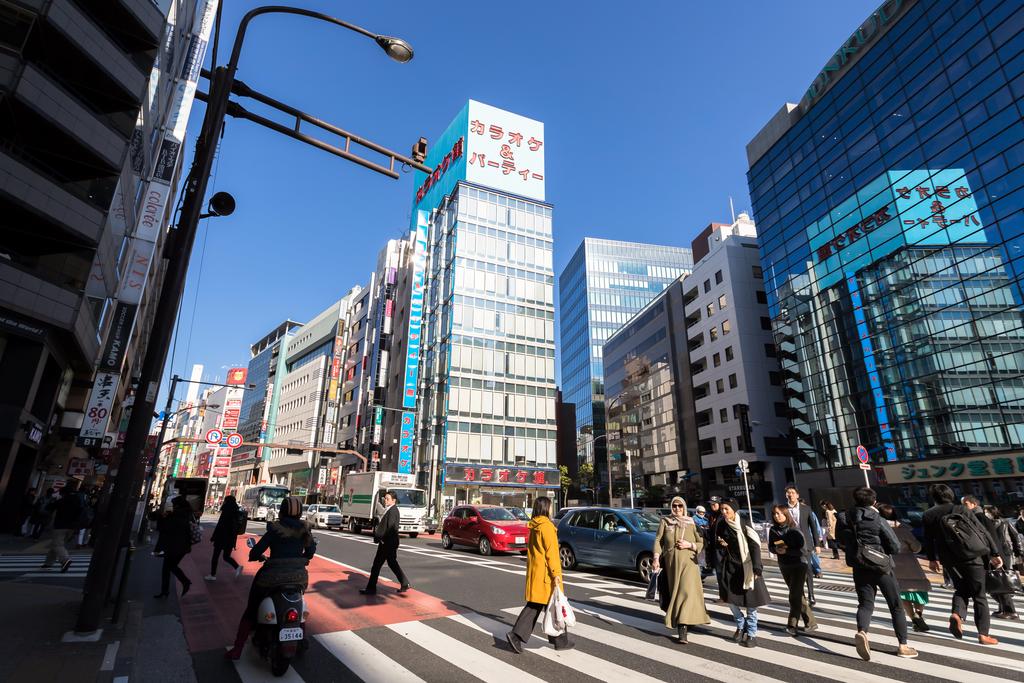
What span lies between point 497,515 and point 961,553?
14069 mm

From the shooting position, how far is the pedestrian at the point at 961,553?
20.7ft

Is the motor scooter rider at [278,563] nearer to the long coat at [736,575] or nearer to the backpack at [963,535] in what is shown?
the long coat at [736,575]

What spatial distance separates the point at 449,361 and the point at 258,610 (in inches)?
1696

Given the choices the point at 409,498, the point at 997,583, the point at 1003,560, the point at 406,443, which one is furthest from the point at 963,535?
the point at 406,443

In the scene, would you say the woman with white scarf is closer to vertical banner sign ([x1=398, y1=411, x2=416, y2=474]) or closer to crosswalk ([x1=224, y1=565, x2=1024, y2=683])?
crosswalk ([x1=224, y1=565, x2=1024, y2=683])

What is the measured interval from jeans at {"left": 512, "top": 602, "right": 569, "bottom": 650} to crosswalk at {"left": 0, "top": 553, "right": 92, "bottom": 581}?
11.1 m

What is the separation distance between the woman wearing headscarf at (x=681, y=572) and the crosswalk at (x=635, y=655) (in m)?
0.29

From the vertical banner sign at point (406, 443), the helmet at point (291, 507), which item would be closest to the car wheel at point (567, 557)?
the helmet at point (291, 507)

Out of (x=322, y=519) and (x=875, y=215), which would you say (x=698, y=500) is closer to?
(x=875, y=215)

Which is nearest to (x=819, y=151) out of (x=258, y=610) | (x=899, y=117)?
(x=899, y=117)

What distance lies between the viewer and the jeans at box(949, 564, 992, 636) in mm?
6246

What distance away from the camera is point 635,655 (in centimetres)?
570

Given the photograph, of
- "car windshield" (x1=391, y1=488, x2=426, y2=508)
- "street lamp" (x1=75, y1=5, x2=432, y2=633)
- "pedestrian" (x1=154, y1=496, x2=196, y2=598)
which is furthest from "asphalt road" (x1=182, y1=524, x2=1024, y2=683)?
"car windshield" (x1=391, y1=488, x2=426, y2=508)

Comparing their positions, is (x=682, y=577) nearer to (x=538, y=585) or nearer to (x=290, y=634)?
(x=538, y=585)
